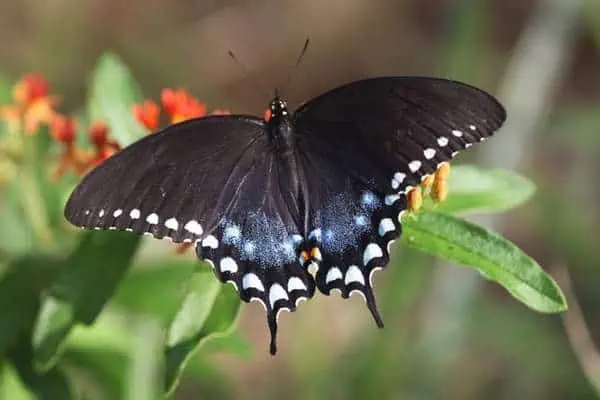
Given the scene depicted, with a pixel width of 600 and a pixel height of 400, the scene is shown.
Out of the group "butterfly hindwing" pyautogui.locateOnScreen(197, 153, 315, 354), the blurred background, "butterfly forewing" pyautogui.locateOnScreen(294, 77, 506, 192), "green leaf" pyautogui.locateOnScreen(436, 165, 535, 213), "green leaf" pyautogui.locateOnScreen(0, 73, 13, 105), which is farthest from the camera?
the blurred background

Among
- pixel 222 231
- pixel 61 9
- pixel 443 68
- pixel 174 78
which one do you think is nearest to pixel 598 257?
pixel 443 68

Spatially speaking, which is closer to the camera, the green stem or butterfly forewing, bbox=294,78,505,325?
butterfly forewing, bbox=294,78,505,325

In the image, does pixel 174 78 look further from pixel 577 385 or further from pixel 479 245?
pixel 479 245

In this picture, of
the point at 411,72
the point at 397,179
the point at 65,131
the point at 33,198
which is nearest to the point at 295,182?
the point at 397,179

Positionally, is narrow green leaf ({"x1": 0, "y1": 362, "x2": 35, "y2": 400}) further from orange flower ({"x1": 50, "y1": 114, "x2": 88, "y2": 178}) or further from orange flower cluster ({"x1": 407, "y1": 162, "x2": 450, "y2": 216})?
orange flower cluster ({"x1": 407, "y1": 162, "x2": 450, "y2": 216})

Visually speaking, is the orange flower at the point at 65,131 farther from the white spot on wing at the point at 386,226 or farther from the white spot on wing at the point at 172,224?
the white spot on wing at the point at 386,226

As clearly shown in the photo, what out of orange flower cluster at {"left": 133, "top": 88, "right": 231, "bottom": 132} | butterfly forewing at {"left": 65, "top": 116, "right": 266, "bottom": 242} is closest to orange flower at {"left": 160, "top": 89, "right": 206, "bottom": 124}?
orange flower cluster at {"left": 133, "top": 88, "right": 231, "bottom": 132}

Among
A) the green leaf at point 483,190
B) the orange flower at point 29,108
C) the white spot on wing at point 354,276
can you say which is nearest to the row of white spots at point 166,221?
the white spot on wing at point 354,276
